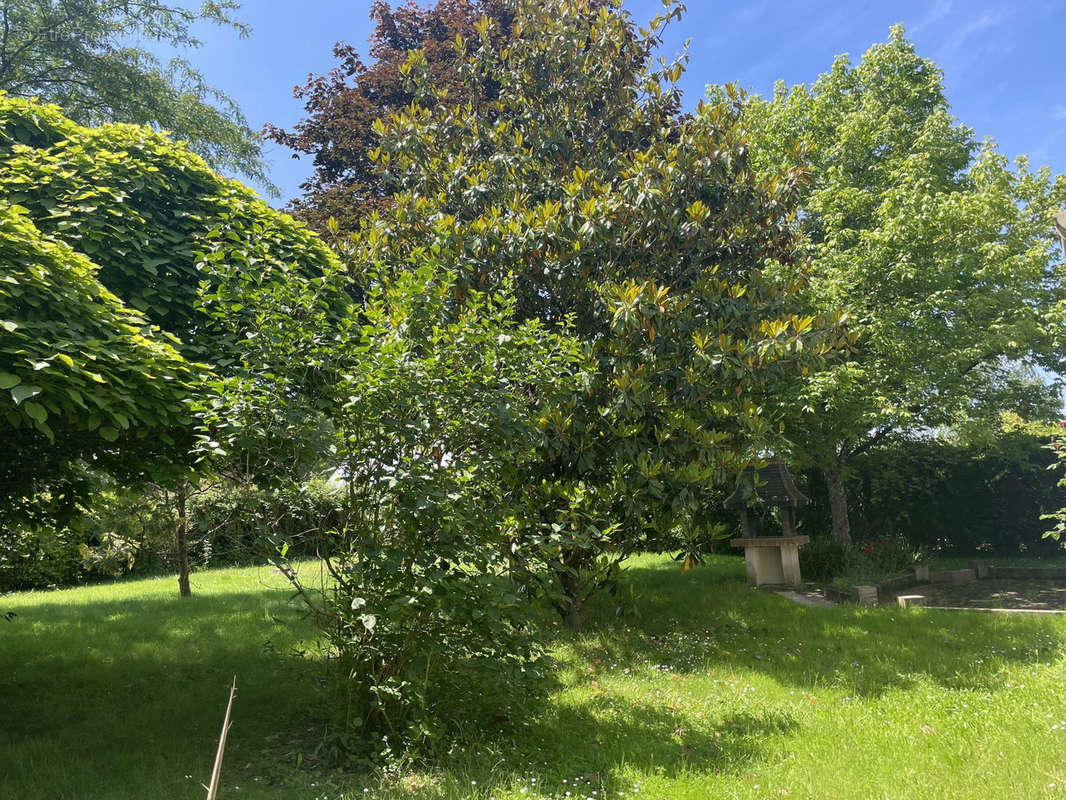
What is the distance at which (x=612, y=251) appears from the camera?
7.91 metres

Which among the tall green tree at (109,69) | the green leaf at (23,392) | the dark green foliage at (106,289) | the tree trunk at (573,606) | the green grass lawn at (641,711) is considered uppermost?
the tall green tree at (109,69)

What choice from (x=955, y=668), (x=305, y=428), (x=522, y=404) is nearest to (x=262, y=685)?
(x=305, y=428)

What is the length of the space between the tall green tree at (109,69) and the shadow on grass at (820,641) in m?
10.5

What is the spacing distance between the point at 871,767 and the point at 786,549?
7.94 meters

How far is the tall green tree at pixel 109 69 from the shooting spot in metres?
10.9

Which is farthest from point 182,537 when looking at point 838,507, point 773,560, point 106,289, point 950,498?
point 950,498

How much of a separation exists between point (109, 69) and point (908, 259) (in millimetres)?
13654

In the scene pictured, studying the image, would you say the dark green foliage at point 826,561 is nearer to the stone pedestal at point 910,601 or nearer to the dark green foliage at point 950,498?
the stone pedestal at point 910,601

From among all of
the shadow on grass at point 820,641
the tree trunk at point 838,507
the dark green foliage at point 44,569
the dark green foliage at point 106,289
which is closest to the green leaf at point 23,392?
the dark green foliage at point 106,289

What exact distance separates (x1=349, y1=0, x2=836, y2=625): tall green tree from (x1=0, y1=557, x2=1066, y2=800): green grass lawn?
1216 mm

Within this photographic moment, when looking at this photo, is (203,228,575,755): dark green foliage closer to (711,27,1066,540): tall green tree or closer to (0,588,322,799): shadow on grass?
(0,588,322,799): shadow on grass

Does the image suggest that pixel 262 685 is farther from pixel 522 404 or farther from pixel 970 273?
pixel 970 273

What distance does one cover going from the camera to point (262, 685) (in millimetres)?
6734

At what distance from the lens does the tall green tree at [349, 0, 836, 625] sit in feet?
23.0
